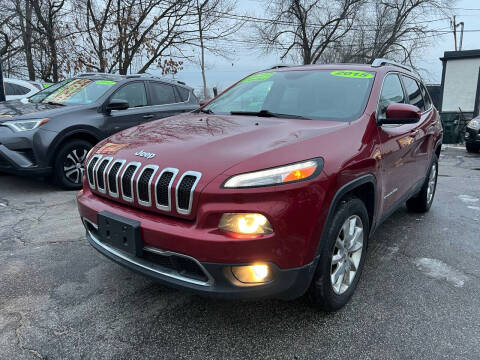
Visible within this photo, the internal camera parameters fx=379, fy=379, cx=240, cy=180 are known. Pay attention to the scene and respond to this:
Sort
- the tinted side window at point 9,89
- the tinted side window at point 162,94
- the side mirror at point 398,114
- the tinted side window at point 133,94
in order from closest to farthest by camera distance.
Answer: the side mirror at point 398,114, the tinted side window at point 133,94, the tinted side window at point 162,94, the tinted side window at point 9,89

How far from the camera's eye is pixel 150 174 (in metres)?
2.12

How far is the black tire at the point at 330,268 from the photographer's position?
86.0 inches

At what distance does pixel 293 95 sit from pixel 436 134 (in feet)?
7.47

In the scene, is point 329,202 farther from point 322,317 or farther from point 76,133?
point 76,133

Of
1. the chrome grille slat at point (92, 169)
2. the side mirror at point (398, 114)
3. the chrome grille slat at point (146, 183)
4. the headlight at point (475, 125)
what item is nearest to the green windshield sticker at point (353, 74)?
the side mirror at point (398, 114)

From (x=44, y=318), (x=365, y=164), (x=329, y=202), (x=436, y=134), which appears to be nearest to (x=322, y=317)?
(x=329, y=202)

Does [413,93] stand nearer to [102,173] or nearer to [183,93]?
[102,173]

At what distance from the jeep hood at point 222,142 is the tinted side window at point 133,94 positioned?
334 cm

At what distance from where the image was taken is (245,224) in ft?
6.36

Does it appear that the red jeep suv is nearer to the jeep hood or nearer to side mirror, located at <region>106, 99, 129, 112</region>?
the jeep hood

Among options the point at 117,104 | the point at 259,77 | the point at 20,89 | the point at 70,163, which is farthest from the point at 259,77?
the point at 20,89

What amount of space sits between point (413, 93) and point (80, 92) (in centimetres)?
475

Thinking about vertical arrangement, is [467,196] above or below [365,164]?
below

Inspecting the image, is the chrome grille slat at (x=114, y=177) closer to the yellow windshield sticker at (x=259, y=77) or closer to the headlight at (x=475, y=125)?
the yellow windshield sticker at (x=259, y=77)
